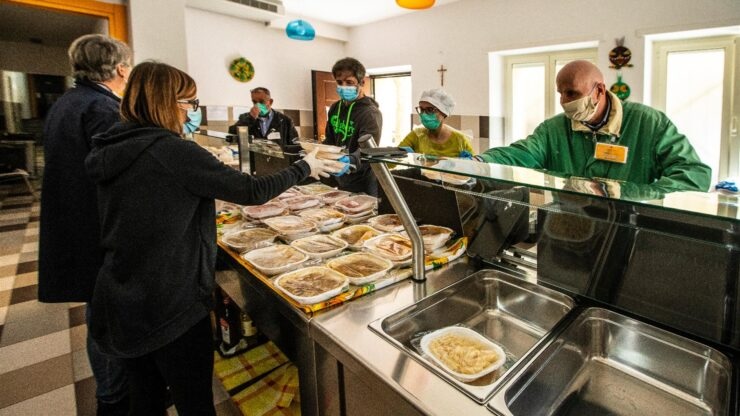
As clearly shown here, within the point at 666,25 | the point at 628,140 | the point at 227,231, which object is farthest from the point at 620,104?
the point at 666,25

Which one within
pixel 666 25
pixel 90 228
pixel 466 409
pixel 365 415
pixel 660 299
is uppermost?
pixel 666 25

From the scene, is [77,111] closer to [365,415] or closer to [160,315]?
[160,315]

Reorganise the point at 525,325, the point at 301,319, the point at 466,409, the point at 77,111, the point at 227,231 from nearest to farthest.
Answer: the point at 466,409 → the point at 301,319 → the point at 525,325 → the point at 77,111 → the point at 227,231

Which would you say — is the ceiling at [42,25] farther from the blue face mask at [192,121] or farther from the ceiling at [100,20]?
the blue face mask at [192,121]

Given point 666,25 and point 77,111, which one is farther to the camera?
point 666,25

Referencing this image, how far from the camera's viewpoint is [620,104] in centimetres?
186

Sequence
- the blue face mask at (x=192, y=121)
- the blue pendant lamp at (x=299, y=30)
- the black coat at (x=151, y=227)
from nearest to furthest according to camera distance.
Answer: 1. the black coat at (x=151, y=227)
2. the blue face mask at (x=192, y=121)
3. the blue pendant lamp at (x=299, y=30)

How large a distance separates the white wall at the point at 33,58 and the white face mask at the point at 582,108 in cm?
1025

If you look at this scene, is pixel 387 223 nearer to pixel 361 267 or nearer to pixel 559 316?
pixel 361 267

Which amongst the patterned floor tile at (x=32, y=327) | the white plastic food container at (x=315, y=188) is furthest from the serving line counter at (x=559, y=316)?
the patterned floor tile at (x=32, y=327)

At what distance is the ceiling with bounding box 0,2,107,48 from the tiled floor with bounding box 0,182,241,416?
322 centimetres

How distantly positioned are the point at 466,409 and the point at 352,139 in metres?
2.42

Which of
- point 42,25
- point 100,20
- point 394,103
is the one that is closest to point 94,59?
point 100,20

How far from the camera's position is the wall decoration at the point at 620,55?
4.19m
